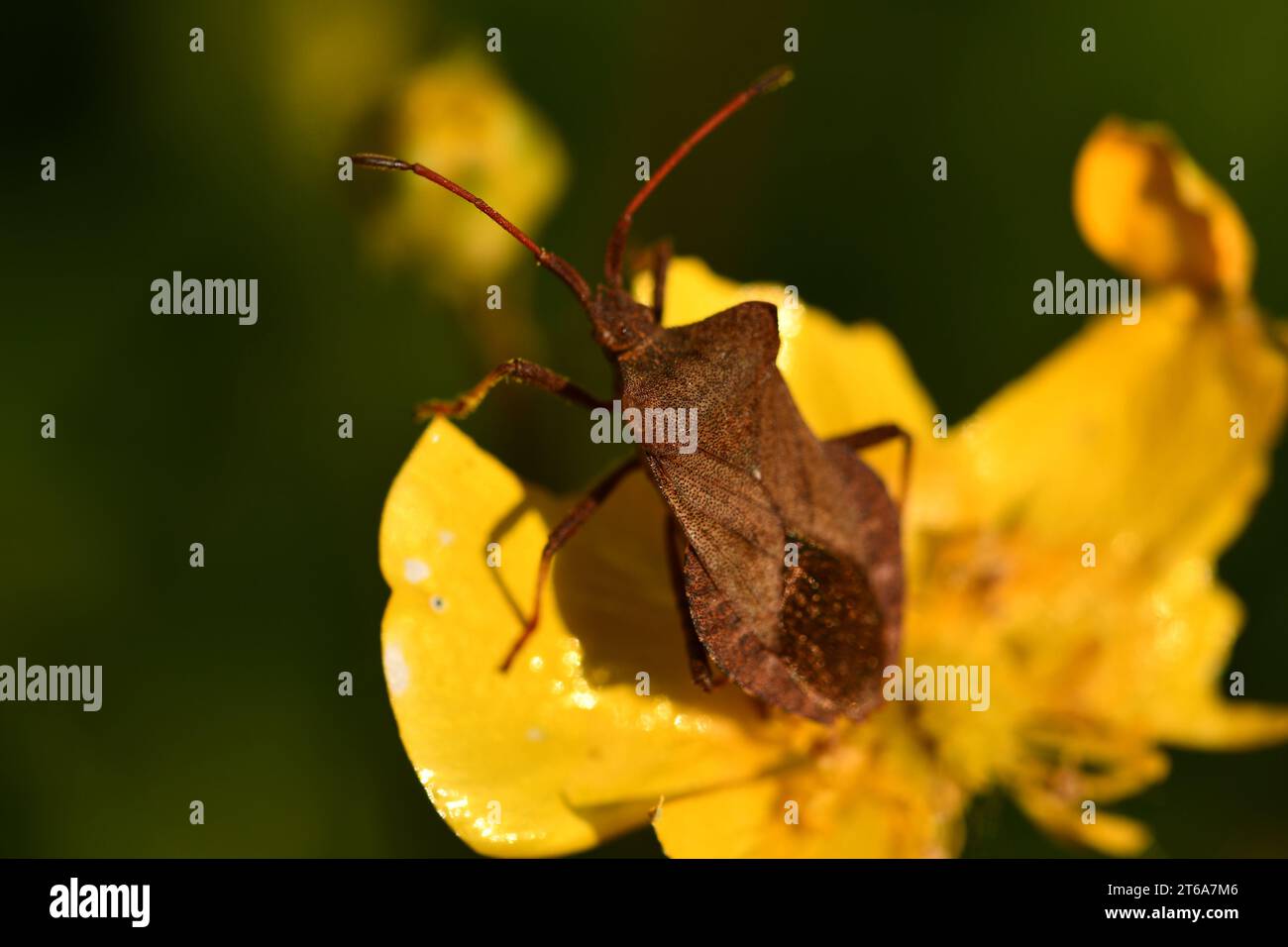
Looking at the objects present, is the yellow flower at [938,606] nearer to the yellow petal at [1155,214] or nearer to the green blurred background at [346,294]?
the yellow petal at [1155,214]

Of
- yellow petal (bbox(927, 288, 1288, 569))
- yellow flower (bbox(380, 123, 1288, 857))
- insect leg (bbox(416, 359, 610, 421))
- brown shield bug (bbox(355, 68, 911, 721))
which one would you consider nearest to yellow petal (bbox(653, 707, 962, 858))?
yellow flower (bbox(380, 123, 1288, 857))

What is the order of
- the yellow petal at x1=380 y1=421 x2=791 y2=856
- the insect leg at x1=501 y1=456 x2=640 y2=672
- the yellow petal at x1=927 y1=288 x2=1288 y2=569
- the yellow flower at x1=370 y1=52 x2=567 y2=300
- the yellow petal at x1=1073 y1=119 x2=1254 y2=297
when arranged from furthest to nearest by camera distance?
the yellow petal at x1=927 y1=288 x2=1288 y2=569
the yellow flower at x1=370 y1=52 x2=567 y2=300
the yellow petal at x1=1073 y1=119 x2=1254 y2=297
the insect leg at x1=501 y1=456 x2=640 y2=672
the yellow petal at x1=380 y1=421 x2=791 y2=856

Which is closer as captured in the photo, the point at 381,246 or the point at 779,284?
the point at 381,246

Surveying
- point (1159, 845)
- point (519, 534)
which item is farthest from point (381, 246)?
point (1159, 845)

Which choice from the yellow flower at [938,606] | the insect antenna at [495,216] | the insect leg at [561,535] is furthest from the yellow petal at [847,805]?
the insect antenna at [495,216]

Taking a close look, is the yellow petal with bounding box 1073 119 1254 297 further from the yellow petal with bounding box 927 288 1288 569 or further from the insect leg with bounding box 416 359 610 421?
the insect leg with bounding box 416 359 610 421
